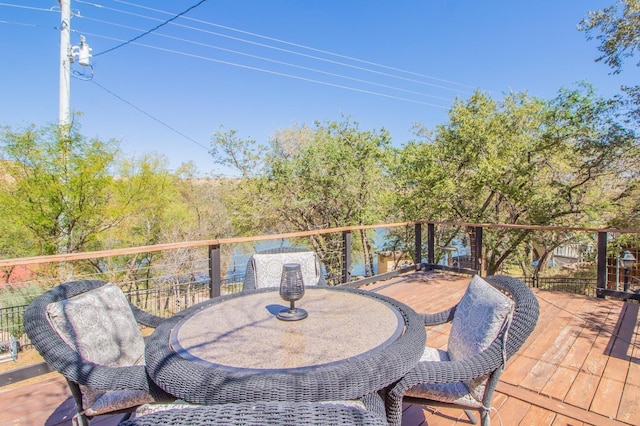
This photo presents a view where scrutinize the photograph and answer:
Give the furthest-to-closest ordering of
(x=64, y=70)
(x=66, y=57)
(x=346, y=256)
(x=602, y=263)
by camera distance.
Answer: (x=66, y=57) < (x=64, y=70) < (x=346, y=256) < (x=602, y=263)

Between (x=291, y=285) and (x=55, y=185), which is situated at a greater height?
(x=55, y=185)

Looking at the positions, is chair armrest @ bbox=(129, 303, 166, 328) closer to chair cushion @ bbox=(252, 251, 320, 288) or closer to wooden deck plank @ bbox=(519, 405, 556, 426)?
chair cushion @ bbox=(252, 251, 320, 288)

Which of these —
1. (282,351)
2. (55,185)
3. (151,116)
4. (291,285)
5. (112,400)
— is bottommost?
(112,400)

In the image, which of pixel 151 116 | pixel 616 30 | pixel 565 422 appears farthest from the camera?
pixel 151 116

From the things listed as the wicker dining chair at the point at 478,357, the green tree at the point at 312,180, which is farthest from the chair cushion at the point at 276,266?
the green tree at the point at 312,180

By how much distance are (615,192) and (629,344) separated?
24.6ft

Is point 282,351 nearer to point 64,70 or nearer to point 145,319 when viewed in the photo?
point 145,319

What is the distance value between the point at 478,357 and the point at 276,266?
160cm

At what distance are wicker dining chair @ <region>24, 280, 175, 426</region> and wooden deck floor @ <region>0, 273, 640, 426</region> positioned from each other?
602 mm

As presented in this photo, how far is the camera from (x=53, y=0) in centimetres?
748

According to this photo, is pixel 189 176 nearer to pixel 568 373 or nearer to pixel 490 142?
pixel 490 142

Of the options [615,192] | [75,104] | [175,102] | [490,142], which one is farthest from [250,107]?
[615,192]

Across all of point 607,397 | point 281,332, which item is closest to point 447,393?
point 281,332

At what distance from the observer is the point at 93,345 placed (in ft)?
4.86
